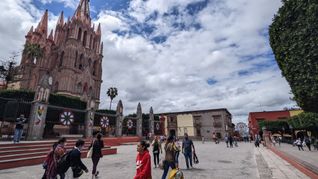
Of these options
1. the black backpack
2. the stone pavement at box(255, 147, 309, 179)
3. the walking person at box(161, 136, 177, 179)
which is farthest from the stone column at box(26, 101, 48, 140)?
the stone pavement at box(255, 147, 309, 179)

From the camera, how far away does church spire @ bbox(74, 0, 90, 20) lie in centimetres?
5280

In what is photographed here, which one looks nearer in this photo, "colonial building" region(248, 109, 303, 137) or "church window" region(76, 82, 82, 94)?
"church window" region(76, 82, 82, 94)

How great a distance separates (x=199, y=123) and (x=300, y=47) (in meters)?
46.8

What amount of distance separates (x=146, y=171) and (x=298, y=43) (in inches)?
291

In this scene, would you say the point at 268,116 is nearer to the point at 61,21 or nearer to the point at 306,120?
the point at 306,120

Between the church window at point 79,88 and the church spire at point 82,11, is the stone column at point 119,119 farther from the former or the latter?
the church spire at point 82,11

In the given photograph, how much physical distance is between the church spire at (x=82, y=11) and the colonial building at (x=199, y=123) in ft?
126

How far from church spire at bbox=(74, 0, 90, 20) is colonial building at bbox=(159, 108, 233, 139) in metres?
38.4

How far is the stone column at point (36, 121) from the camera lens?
1623 centimetres

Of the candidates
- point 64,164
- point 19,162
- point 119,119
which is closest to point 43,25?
point 119,119

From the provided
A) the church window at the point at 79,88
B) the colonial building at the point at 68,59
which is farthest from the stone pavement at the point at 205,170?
the church window at the point at 79,88

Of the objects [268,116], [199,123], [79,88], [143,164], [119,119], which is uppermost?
[79,88]

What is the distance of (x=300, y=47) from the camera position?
6.85 meters

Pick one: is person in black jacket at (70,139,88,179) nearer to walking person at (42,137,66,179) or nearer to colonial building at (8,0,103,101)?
walking person at (42,137,66,179)
